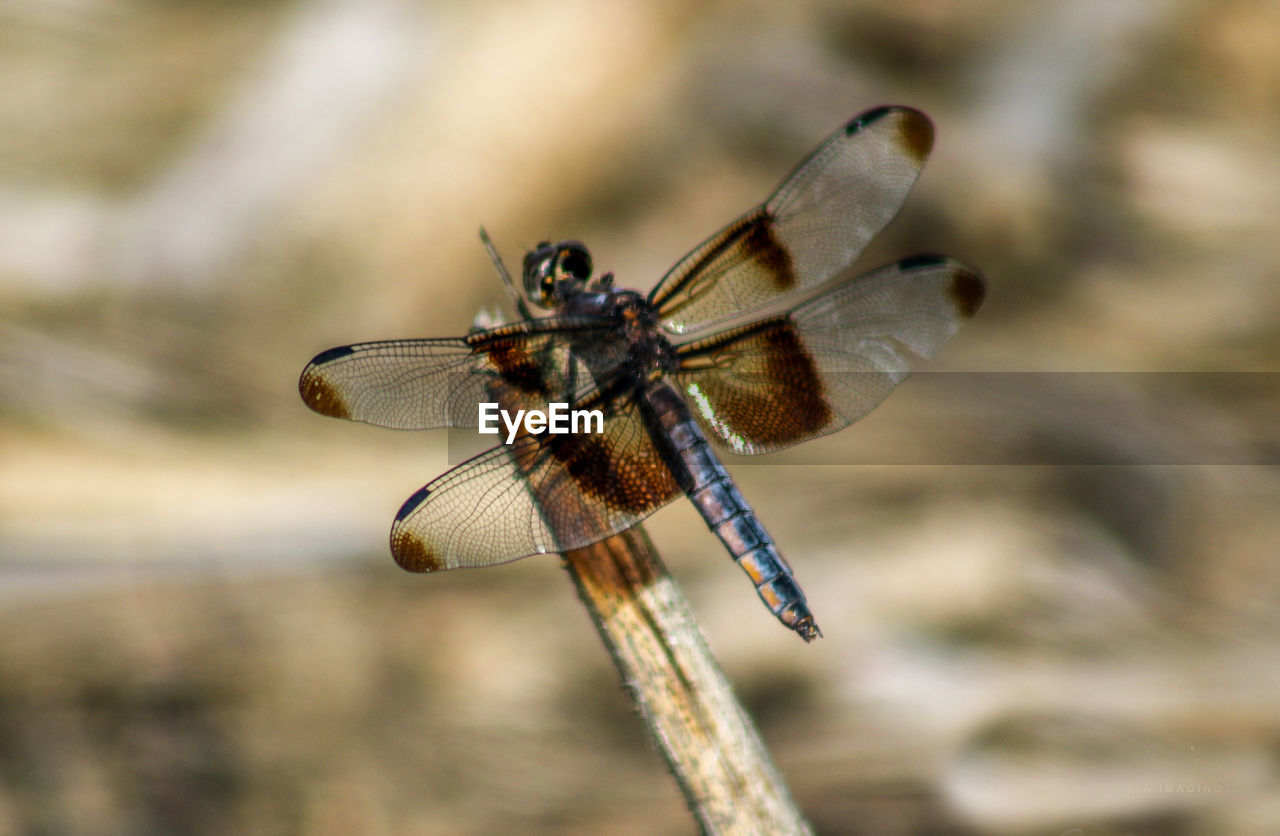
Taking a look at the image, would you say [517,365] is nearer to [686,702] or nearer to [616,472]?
[616,472]

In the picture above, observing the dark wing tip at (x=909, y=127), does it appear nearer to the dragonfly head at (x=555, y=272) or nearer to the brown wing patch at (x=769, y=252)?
the brown wing patch at (x=769, y=252)

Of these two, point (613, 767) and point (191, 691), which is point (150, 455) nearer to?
point (191, 691)

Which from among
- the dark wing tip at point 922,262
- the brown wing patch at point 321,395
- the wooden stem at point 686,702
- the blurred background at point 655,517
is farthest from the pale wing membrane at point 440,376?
the blurred background at point 655,517

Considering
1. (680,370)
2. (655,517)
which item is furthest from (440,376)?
(655,517)

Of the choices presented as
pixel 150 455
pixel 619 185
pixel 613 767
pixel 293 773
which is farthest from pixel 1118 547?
pixel 150 455

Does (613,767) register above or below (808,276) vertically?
below

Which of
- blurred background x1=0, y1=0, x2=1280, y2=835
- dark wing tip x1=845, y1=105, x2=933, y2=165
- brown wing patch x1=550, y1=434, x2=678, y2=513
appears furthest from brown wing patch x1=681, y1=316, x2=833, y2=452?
blurred background x1=0, y1=0, x2=1280, y2=835
